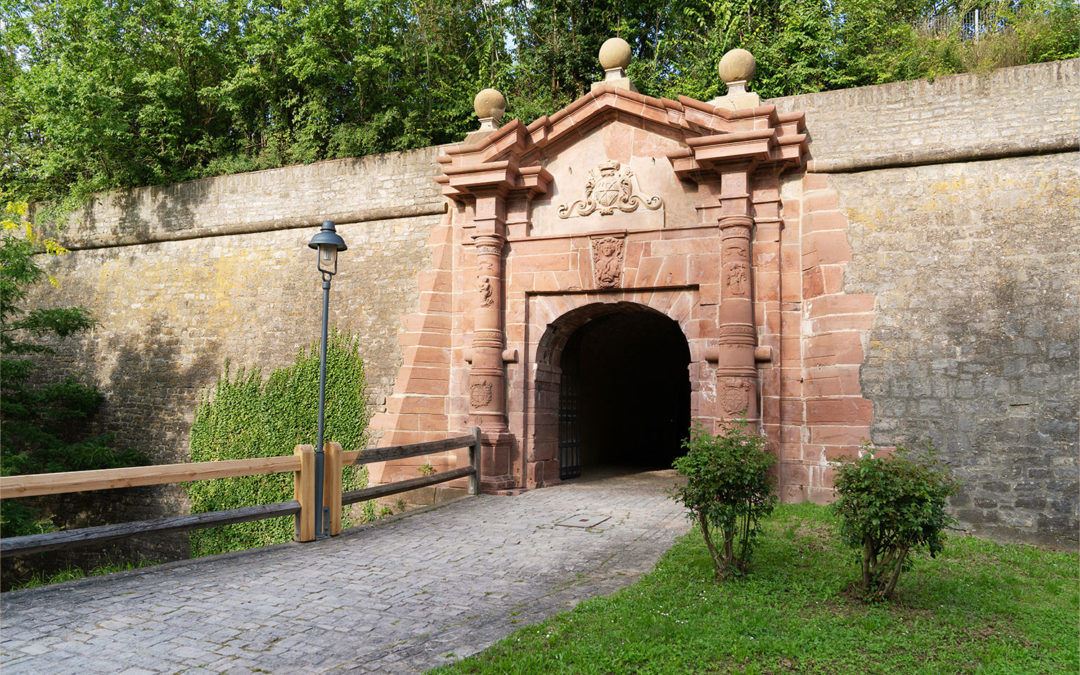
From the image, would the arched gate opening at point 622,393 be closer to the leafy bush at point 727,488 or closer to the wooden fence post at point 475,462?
the wooden fence post at point 475,462

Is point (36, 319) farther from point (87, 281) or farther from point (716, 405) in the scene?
point (716, 405)

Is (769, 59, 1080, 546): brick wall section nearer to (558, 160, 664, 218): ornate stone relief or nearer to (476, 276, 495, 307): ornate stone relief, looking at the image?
(558, 160, 664, 218): ornate stone relief

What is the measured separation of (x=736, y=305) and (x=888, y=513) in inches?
170

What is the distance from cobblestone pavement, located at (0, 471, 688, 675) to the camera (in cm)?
388

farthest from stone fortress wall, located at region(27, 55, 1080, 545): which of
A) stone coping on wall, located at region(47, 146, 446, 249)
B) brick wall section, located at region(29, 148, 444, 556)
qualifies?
stone coping on wall, located at region(47, 146, 446, 249)

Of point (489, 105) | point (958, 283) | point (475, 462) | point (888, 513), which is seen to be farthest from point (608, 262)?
point (888, 513)

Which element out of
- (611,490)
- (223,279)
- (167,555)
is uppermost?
(223,279)

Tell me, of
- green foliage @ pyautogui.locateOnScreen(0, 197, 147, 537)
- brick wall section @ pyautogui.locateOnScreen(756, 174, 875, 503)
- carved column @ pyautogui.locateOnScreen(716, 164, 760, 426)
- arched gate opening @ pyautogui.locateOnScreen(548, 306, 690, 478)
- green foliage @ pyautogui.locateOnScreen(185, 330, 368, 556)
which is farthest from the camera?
arched gate opening @ pyautogui.locateOnScreen(548, 306, 690, 478)

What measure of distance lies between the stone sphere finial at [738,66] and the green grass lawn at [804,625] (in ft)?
20.2

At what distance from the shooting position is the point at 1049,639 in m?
4.38

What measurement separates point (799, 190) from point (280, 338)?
332 inches

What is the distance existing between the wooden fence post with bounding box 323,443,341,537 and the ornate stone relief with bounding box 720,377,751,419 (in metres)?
4.51

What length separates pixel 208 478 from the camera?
19.7ft

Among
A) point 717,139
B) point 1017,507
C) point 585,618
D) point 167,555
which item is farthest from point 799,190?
point 167,555
